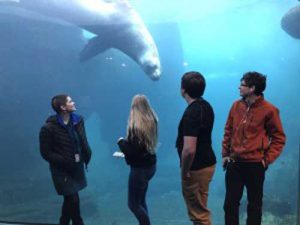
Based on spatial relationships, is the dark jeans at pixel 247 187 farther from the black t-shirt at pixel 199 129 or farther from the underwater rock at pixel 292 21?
the underwater rock at pixel 292 21

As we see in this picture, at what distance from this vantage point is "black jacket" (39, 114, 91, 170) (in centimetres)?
376

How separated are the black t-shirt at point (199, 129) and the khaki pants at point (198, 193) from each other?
0.06 meters

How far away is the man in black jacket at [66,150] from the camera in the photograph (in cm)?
379

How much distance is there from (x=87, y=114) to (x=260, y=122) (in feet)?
35.1

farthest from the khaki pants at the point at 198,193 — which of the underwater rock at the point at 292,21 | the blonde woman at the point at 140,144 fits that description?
the underwater rock at the point at 292,21

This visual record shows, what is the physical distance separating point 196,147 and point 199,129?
0.18m

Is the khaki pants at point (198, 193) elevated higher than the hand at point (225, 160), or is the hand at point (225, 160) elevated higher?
the hand at point (225, 160)

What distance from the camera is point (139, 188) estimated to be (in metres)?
3.68

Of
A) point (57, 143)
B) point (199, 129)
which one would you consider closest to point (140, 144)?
point (199, 129)

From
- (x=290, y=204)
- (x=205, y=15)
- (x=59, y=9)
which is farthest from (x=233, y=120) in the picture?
(x=205, y=15)

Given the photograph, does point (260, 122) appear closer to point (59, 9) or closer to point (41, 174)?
point (59, 9)

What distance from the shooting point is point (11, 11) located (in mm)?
11336

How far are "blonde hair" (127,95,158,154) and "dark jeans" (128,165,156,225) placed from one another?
0.70 feet

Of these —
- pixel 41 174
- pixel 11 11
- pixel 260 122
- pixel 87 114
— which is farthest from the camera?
pixel 87 114
